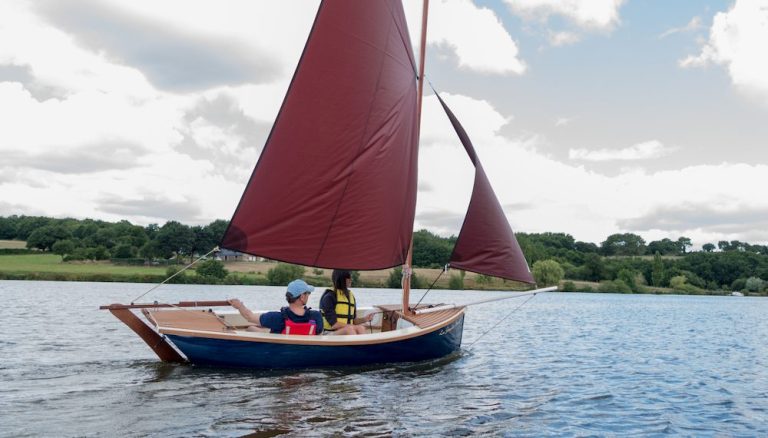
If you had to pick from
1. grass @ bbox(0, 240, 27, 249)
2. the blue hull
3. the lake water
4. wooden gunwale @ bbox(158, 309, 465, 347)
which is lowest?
the lake water

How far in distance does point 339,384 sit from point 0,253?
9811 centimetres

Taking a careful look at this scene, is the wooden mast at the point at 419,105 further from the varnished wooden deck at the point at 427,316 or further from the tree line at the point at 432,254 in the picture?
the tree line at the point at 432,254

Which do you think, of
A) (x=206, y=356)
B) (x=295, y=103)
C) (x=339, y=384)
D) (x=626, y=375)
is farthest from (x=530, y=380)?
(x=295, y=103)

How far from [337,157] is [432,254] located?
Result: 77224 millimetres

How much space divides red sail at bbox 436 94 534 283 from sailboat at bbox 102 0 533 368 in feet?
5.53

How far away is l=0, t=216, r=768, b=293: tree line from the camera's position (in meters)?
94.2

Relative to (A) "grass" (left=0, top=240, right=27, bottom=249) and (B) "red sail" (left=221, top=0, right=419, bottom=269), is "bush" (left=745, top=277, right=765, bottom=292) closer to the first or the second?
(B) "red sail" (left=221, top=0, right=419, bottom=269)

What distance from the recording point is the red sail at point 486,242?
15.4 m

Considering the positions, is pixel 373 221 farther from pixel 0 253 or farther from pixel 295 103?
pixel 0 253

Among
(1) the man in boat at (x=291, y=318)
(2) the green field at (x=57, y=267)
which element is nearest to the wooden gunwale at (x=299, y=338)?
(1) the man in boat at (x=291, y=318)

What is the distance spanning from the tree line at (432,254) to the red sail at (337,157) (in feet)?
244

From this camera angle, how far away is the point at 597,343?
24.3m

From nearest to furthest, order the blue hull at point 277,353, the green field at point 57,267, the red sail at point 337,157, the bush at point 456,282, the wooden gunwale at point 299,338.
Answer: the wooden gunwale at point 299,338 → the blue hull at point 277,353 → the red sail at point 337,157 → the green field at point 57,267 → the bush at point 456,282

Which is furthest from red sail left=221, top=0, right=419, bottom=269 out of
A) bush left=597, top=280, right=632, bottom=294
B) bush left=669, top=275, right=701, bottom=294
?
bush left=669, top=275, right=701, bottom=294
